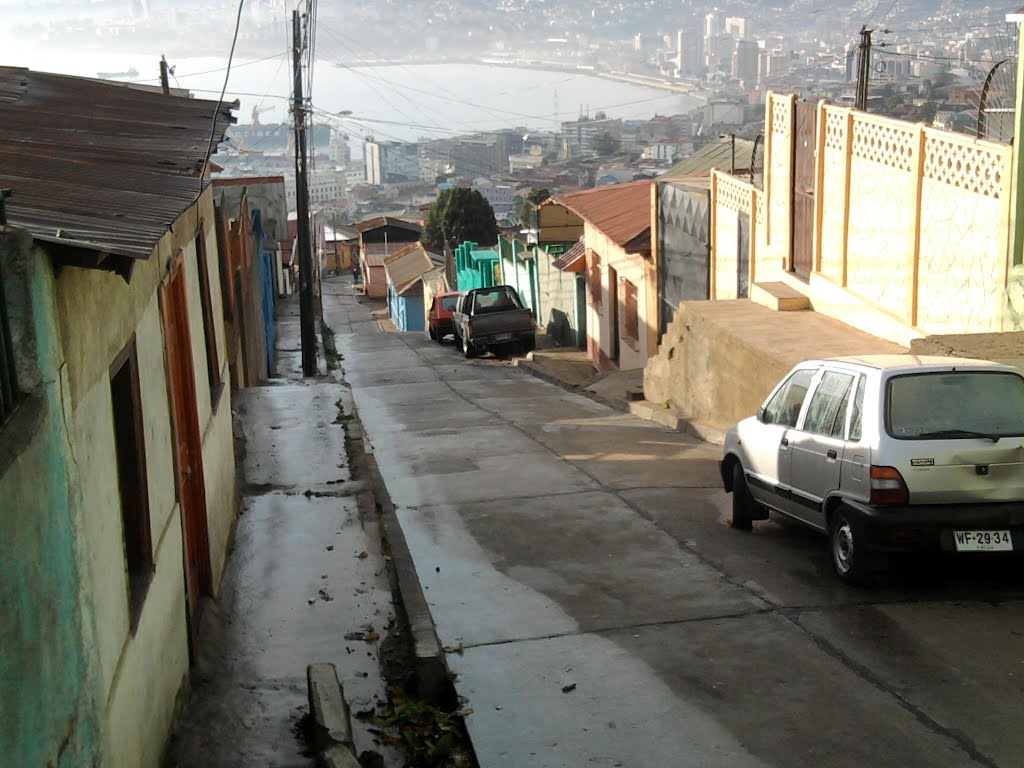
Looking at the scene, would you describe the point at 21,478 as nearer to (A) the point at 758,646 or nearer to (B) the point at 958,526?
(A) the point at 758,646

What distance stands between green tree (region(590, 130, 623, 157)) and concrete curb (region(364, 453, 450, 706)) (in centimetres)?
12150

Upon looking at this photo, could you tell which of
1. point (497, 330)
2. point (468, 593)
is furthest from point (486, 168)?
point (468, 593)

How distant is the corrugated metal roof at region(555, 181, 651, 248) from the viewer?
26.7 m

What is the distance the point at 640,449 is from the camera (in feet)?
51.5

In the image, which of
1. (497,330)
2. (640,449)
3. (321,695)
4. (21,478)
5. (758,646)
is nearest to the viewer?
(21,478)

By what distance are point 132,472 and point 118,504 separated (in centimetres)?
65

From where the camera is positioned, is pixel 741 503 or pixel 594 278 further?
pixel 594 278

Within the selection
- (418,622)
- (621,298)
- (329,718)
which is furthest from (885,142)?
(621,298)

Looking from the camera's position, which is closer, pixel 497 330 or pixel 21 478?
pixel 21 478

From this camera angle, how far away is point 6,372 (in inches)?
143

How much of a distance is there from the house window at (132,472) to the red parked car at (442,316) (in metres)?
32.2

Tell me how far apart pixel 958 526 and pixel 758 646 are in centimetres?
159

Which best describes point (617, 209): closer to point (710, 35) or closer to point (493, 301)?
point (493, 301)

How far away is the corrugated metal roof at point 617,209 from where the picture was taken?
87.6 feet
